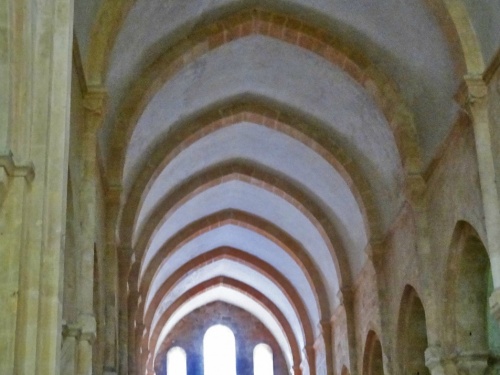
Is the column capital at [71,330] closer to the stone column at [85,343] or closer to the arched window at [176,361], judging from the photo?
the stone column at [85,343]

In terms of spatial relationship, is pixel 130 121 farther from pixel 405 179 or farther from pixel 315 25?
pixel 405 179

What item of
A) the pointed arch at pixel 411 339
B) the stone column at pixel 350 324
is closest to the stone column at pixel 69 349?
the pointed arch at pixel 411 339

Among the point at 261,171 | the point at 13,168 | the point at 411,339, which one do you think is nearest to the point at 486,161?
the point at 411,339

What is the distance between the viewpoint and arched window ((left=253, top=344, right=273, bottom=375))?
28.5 metres

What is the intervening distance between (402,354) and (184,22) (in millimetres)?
6723

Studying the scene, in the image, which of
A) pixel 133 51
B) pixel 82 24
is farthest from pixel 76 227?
pixel 133 51

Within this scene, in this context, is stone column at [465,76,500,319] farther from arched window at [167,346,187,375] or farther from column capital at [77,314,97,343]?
arched window at [167,346,187,375]

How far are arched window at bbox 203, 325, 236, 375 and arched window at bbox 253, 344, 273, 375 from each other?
2.22 ft

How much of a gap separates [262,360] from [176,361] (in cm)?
267

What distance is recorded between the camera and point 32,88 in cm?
732

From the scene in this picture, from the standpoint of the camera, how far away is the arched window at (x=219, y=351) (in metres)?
28.4

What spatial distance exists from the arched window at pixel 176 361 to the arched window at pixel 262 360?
7.18ft

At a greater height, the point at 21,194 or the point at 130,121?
the point at 130,121

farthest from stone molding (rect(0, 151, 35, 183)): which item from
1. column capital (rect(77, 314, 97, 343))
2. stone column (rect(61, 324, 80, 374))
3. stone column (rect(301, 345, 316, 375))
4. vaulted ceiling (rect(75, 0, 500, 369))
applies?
stone column (rect(301, 345, 316, 375))
